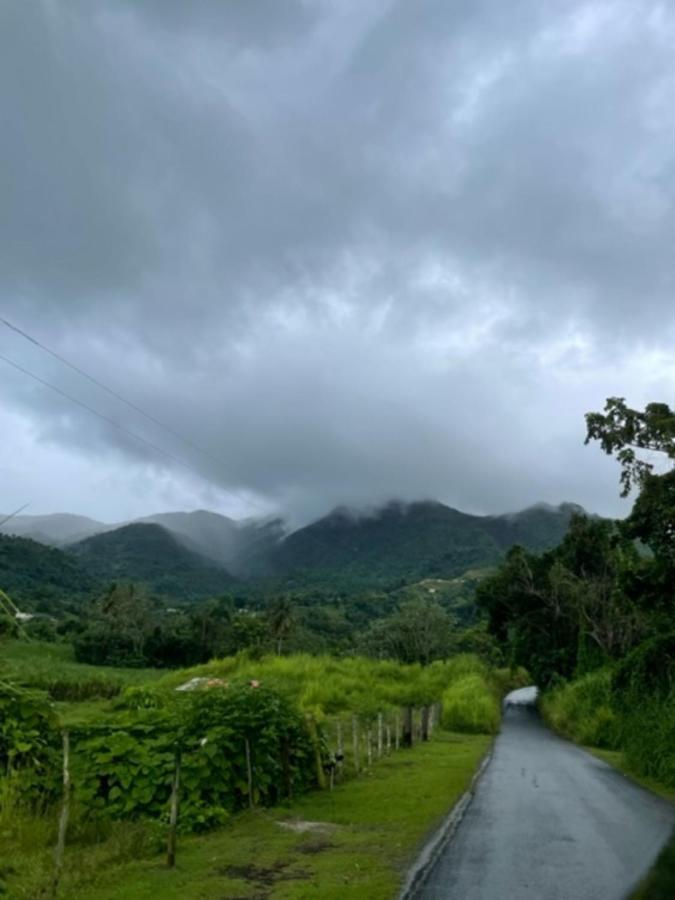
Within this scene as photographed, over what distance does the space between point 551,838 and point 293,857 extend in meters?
4.37

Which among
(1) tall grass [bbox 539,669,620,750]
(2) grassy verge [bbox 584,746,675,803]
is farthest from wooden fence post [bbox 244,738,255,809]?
(1) tall grass [bbox 539,669,620,750]

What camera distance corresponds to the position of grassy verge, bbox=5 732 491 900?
8312mm

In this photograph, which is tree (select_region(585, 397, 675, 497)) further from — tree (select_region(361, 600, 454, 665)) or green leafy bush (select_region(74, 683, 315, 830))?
tree (select_region(361, 600, 454, 665))

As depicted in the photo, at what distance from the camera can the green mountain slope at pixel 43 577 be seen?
118 m

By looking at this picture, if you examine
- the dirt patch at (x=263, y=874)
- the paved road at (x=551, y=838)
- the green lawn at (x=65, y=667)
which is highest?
the green lawn at (x=65, y=667)

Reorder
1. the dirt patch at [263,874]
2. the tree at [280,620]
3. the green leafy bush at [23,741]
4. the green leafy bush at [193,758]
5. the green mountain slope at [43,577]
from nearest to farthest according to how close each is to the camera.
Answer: the dirt patch at [263,874]
the green leafy bush at [23,741]
the green leafy bush at [193,758]
the tree at [280,620]
the green mountain slope at [43,577]

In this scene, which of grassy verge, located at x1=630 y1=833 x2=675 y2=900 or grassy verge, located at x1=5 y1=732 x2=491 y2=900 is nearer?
grassy verge, located at x1=5 y1=732 x2=491 y2=900

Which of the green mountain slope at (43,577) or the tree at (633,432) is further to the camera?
the green mountain slope at (43,577)

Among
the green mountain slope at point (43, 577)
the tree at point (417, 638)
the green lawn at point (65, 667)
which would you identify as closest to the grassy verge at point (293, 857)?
the green lawn at point (65, 667)

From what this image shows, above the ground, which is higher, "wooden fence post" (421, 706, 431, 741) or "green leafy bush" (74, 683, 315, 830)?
"green leafy bush" (74, 683, 315, 830)

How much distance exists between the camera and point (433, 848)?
10797 millimetres

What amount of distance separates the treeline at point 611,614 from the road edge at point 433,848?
7639 millimetres

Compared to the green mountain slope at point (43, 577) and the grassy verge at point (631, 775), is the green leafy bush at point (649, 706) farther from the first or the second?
the green mountain slope at point (43, 577)

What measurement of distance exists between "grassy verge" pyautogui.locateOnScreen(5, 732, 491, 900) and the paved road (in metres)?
0.70
